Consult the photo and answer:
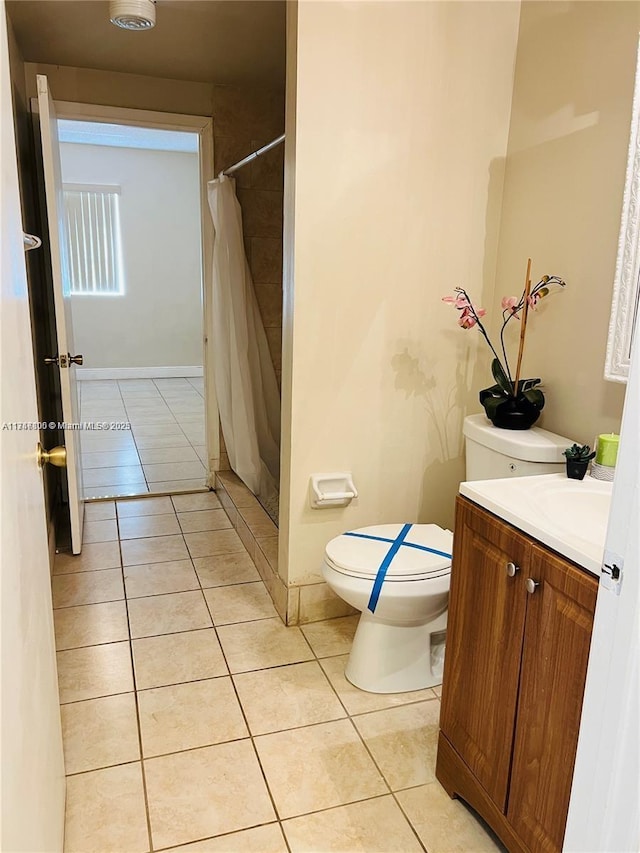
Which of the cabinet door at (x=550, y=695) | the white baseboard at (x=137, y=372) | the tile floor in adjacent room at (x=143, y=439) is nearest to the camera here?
the cabinet door at (x=550, y=695)

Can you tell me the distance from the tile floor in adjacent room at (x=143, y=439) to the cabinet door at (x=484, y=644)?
8.60 ft

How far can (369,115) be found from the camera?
2.12 metres

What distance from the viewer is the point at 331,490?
2379mm

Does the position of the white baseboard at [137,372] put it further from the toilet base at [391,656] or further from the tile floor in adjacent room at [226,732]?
the toilet base at [391,656]

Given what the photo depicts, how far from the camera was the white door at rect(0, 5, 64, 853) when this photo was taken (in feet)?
2.75

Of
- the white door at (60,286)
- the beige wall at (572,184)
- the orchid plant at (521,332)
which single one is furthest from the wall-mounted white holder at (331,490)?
the white door at (60,286)

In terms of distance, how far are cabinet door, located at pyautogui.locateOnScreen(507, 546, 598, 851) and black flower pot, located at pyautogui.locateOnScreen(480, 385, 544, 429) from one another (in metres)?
0.82

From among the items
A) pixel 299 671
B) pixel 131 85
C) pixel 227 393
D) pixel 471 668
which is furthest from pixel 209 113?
pixel 471 668

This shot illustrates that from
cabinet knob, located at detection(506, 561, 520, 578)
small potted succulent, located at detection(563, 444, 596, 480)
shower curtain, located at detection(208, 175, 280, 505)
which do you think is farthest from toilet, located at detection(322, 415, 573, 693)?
shower curtain, located at detection(208, 175, 280, 505)

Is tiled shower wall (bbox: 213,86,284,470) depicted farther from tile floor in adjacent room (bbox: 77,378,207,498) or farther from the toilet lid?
the toilet lid

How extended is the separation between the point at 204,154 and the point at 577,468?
2.78 meters

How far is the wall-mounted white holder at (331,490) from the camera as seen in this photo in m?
2.34

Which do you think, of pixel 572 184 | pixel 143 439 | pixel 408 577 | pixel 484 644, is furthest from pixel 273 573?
pixel 143 439

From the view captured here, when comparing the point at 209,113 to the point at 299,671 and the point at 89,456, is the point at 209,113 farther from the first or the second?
the point at 299,671
